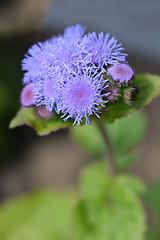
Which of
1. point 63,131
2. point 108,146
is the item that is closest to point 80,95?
point 108,146

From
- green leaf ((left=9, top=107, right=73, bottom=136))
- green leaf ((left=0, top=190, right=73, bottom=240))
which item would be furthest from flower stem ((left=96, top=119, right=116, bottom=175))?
green leaf ((left=0, top=190, right=73, bottom=240))

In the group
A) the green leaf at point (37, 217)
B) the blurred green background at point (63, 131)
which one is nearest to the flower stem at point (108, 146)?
the green leaf at point (37, 217)

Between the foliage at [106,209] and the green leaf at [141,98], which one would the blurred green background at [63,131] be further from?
the green leaf at [141,98]

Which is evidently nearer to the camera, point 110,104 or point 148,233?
point 110,104

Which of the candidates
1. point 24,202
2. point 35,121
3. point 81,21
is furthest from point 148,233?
point 81,21

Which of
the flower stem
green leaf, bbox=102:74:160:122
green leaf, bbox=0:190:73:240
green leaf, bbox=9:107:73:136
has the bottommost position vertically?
green leaf, bbox=0:190:73:240

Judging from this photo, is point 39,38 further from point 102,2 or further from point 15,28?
point 102,2

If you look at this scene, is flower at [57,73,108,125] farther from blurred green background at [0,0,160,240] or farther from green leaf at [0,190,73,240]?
blurred green background at [0,0,160,240]

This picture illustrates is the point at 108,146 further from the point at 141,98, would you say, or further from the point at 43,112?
the point at 43,112

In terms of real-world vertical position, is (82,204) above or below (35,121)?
below
